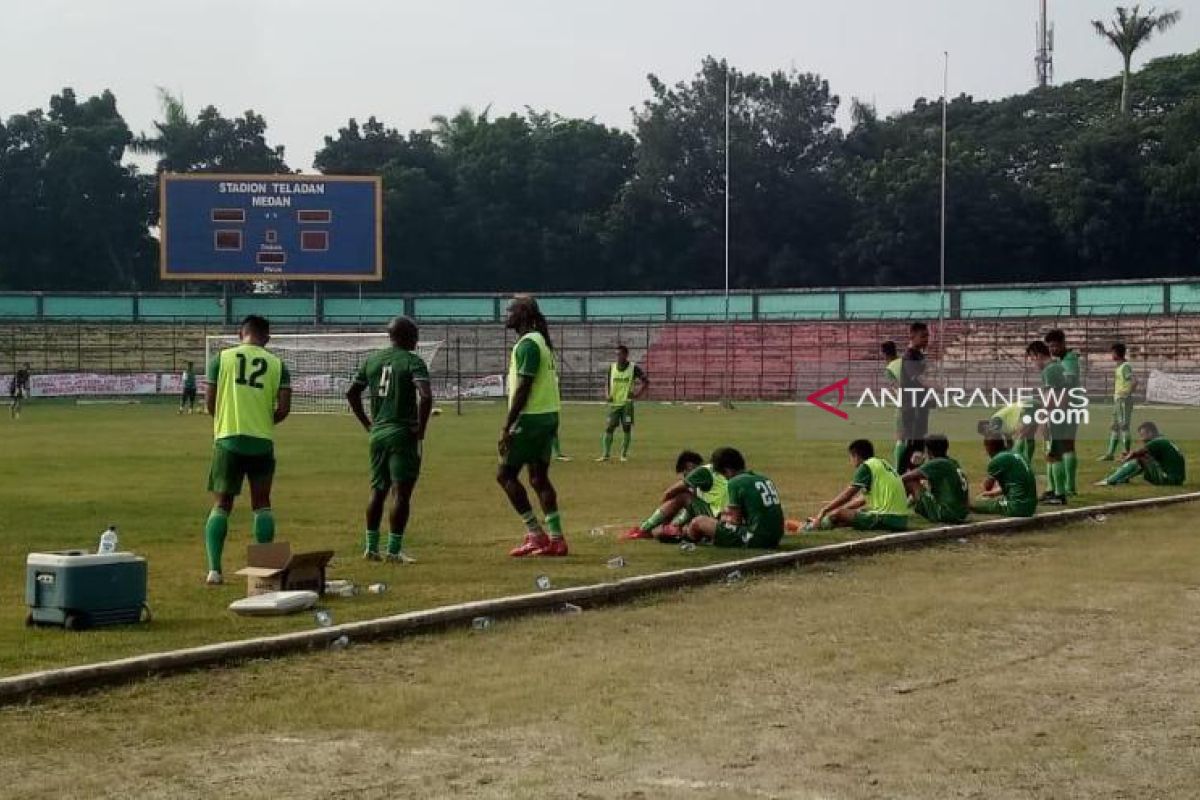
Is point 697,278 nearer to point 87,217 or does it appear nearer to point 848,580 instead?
point 87,217

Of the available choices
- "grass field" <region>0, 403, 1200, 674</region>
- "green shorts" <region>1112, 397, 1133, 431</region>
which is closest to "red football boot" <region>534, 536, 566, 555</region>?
"grass field" <region>0, 403, 1200, 674</region>

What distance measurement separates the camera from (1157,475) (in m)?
21.2

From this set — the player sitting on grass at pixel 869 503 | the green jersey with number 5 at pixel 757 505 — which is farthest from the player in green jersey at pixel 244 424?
the player sitting on grass at pixel 869 503

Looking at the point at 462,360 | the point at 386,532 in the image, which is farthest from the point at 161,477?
the point at 462,360

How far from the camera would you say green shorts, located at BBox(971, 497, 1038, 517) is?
648 inches

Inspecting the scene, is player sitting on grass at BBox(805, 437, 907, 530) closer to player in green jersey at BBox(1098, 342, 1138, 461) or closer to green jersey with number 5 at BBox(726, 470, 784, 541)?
green jersey with number 5 at BBox(726, 470, 784, 541)

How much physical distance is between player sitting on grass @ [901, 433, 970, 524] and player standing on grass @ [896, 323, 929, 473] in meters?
1.64

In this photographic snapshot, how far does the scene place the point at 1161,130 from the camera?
79875mm

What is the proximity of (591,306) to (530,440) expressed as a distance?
2544 inches

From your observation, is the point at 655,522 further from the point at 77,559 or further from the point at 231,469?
the point at 77,559

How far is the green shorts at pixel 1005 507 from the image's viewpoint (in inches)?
648

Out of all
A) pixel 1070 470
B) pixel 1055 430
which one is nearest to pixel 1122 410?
pixel 1070 470

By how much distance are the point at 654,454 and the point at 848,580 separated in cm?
1615

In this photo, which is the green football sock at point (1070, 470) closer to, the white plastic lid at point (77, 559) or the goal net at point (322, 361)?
the white plastic lid at point (77, 559)
